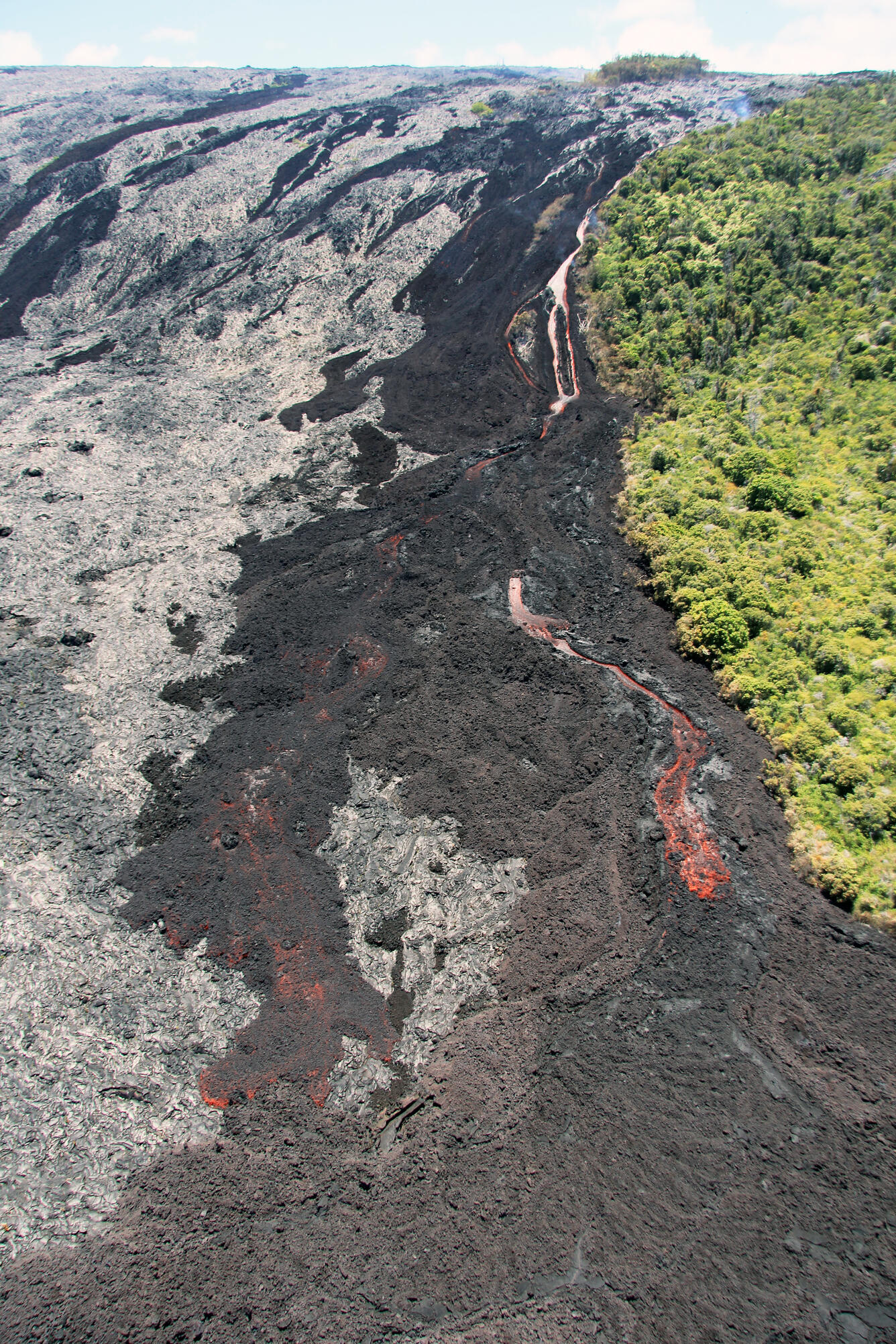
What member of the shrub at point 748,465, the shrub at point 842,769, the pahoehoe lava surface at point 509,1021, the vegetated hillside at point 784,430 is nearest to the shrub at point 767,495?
the vegetated hillside at point 784,430

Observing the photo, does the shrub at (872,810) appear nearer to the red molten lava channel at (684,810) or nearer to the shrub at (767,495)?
the red molten lava channel at (684,810)

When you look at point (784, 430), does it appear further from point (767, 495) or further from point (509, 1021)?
point (509, 1021)

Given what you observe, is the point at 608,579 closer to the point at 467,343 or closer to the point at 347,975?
the point at 347,975

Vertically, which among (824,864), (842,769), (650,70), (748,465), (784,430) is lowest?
(824,864)

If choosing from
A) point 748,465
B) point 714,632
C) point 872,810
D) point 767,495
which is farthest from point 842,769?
point 748,465

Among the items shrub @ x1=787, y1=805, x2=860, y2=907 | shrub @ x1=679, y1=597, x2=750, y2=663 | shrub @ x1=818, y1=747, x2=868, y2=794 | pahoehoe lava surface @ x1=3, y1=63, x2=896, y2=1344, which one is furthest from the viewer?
shrub @ x1=679, y1=597, x2=750, y2=663

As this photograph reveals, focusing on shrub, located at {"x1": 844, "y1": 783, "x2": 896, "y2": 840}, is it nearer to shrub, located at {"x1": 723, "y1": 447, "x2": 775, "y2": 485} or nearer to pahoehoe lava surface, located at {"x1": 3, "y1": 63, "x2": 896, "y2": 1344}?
pahoehoe lava surface, located at {"x1": 3, "y1": 63, "x2": 896, "y2": 1344}

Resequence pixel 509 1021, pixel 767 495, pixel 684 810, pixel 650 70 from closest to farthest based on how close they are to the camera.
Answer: pixel 509 1021
pixel 684 810
pixel 767 495
pixel 650 70

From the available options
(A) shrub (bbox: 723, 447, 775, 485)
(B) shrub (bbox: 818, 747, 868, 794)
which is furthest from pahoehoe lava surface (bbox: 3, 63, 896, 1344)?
(A) shrub (bbox: 723, 447, 775, 485)
